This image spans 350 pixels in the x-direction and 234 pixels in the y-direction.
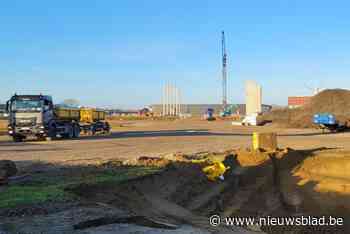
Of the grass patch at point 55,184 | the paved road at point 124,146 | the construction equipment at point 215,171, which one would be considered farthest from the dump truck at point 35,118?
the construction equipment at point 215,171

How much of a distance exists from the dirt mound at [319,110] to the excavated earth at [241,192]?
1193 inches

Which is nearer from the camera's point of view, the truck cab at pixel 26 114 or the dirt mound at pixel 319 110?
the truck cab at pixel 26 114

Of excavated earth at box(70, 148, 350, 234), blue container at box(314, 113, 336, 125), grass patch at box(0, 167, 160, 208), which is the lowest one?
excavated earth at box(70, 148, 350, 234)

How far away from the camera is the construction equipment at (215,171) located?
15.4m

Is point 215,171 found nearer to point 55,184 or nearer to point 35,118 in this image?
point 55,184

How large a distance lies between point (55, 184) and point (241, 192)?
17.0 feet

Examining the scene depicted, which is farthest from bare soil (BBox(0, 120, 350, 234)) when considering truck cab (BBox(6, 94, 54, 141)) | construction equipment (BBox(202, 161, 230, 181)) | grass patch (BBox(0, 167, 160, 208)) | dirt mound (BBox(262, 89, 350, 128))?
dirt mound (BBox(262, 89, 350, 128))

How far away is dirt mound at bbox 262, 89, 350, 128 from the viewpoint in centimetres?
4928

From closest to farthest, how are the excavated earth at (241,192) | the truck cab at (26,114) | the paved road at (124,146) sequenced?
1. the excavated earth at (241,192)
2. the paved road at (124,146)
3. the truck cab at (26,114)

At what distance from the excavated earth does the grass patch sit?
→ 1.62 ft

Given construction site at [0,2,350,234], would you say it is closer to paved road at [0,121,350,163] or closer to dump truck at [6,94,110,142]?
paved road at [0,121,350,163]

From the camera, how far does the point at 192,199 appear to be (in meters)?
13.3

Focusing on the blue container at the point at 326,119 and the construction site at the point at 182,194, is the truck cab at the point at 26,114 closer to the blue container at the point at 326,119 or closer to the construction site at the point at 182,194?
the construction site at the point at 182,194

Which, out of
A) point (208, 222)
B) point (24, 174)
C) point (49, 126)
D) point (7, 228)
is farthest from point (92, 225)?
point (49, 126)
